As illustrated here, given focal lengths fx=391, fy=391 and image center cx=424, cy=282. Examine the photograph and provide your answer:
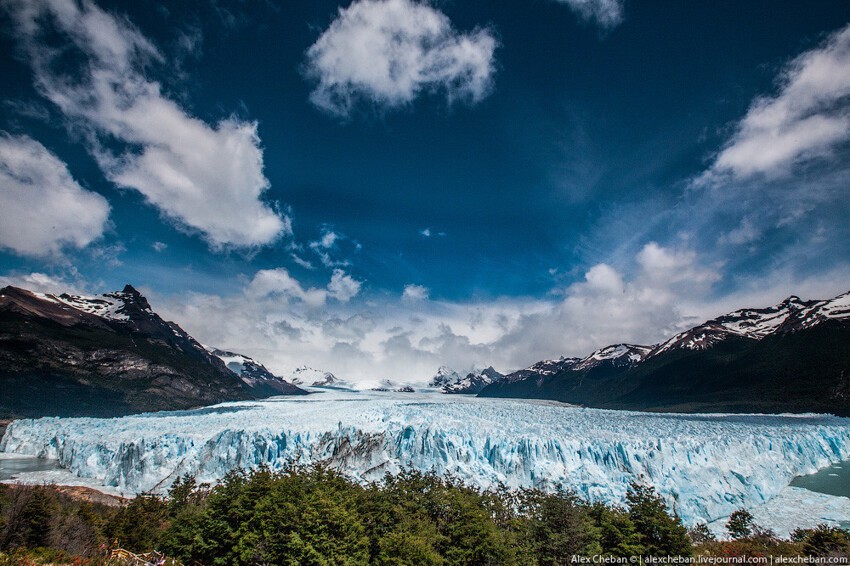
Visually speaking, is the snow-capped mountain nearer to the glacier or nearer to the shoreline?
the glacier

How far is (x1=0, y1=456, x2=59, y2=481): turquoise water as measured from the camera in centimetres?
4781

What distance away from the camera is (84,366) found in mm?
110438

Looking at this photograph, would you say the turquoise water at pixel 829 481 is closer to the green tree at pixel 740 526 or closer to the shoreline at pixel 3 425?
the green tree at pixel 740 526

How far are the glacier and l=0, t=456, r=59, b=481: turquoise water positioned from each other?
2.13m

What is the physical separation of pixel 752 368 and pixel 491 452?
119m

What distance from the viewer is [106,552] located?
18422 millimetres

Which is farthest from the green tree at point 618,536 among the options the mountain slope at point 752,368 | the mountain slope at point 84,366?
the mountain slope at point 84,366

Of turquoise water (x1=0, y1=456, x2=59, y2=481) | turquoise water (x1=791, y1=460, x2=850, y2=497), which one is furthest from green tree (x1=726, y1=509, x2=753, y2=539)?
turquoise water (x1=0, y1=456, x2=59, y2=481)

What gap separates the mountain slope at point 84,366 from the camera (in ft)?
317

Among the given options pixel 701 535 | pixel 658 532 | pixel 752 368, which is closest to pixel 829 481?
pixel 701 535

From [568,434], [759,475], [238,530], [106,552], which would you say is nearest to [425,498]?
[238,530]

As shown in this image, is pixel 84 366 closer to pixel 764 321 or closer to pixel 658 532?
pixel 658 532

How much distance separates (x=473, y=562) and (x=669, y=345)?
680ft

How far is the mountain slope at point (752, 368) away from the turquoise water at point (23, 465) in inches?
5214
